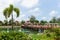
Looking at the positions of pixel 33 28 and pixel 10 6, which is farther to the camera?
pixel 33 28

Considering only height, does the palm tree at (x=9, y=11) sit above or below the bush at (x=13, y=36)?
above

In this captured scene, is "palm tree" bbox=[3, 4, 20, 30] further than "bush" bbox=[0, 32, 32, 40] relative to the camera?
Yes

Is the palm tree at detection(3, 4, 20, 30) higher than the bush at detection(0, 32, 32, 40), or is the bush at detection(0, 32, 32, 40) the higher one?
the palm tree at detection(3, 4, 20, 30)

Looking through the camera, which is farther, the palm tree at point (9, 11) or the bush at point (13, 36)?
the palm tree at point (9, 11)

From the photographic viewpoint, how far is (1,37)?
34.6 ft

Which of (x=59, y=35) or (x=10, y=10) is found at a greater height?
(x=10, y=10)

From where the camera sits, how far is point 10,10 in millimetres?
27906

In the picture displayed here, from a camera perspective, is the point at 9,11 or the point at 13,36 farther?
the point at 9,11

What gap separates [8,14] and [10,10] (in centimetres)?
58

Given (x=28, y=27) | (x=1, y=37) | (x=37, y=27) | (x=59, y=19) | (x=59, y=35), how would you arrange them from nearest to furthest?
(x=1, y=37) → (x=59, y=35) → (x=37, y=27) → (x=28, y=27) → (x=59, y=19)

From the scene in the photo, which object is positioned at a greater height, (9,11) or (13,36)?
(9,11)

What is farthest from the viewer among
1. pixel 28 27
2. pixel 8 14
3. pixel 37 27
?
pixel 28 27

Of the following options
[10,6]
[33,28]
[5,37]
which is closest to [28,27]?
[33,28]

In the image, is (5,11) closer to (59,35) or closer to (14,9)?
(14,9)
